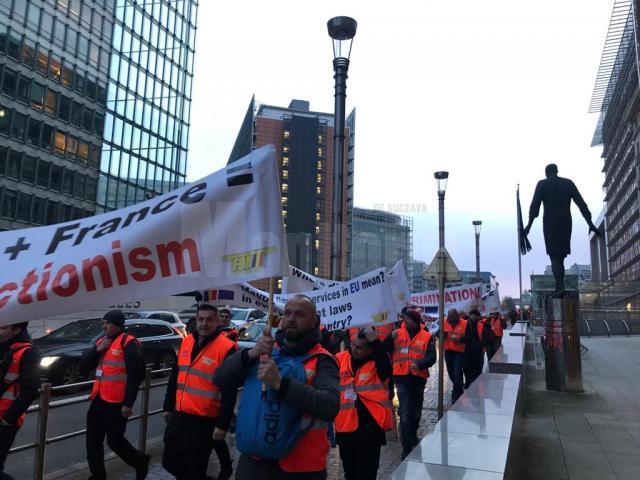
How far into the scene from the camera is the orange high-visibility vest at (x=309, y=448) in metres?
2.87

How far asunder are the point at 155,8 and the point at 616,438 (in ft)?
188

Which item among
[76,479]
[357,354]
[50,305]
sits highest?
[50,305]

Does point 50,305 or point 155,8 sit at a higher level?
point 155,8

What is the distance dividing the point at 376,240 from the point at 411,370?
142 metres

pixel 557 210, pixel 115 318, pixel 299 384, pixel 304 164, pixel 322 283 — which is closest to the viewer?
pixel 299 384

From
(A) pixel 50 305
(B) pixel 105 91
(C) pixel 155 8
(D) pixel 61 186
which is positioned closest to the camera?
(A) pixel 50 305

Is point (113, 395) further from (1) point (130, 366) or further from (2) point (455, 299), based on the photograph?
(2) point (455, 299)

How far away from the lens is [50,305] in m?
2.71

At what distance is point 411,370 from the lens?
702 cm

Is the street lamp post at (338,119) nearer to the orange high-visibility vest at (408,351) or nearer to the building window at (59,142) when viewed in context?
the orange high-visibility vest at (408,351)

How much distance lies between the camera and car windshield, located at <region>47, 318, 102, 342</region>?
492 inches

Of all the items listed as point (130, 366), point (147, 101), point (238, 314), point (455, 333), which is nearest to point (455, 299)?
point (455, 333)

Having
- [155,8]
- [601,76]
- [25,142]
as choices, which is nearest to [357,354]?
[25,142]

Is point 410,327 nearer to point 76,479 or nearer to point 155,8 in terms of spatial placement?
point 76,479
